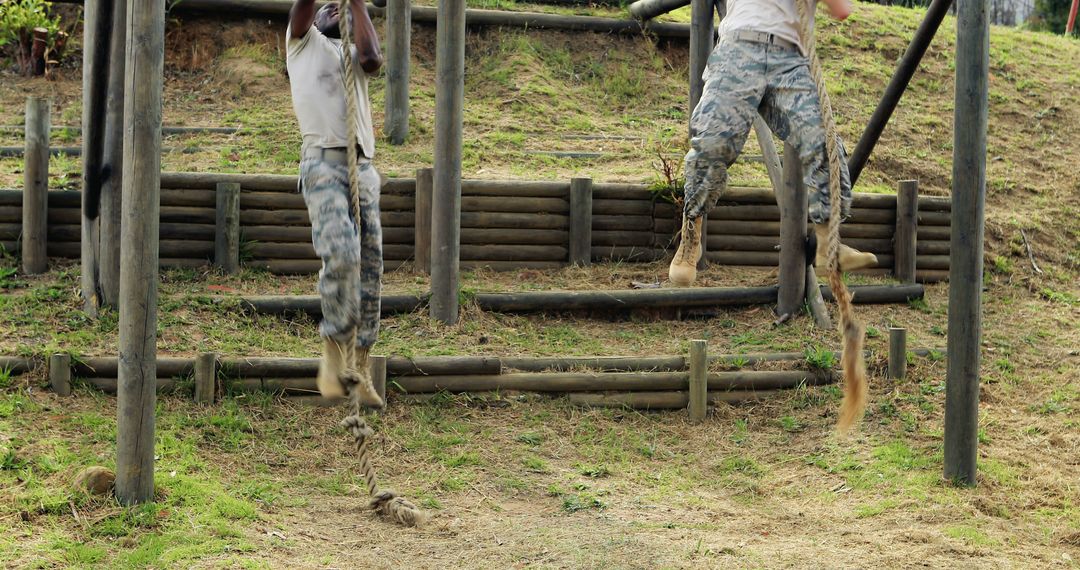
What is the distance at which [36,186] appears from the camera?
8.09 meters

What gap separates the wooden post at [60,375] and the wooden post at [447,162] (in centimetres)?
246

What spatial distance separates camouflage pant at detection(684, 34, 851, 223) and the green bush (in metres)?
8.38

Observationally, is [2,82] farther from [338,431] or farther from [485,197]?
[338,431]

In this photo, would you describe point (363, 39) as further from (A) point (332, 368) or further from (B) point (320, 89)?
(A) point (332, 368)

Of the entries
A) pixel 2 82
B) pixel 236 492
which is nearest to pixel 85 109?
pixel 236 492

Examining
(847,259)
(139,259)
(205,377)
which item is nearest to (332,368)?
(139,259)

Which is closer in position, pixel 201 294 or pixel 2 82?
pixel 201 294

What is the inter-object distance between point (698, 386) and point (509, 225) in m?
2.36

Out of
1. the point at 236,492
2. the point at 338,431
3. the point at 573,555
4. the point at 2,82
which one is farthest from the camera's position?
the point at 2,82

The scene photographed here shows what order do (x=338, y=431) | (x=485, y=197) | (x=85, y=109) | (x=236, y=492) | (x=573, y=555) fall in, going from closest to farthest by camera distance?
(x=573, y=555) → (x=236, y=492) → (x=338, y=431) → (x=85, y=109) → (x=485, y=197)

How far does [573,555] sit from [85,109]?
454cm

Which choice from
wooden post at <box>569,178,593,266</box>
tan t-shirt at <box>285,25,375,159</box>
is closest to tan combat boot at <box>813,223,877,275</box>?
tan t-shirt at <box>285,25,375,159</box>

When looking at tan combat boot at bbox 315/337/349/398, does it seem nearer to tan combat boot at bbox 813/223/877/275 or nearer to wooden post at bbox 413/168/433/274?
tan combat boot at bbox 813/223/877/275

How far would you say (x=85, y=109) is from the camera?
7.49m
